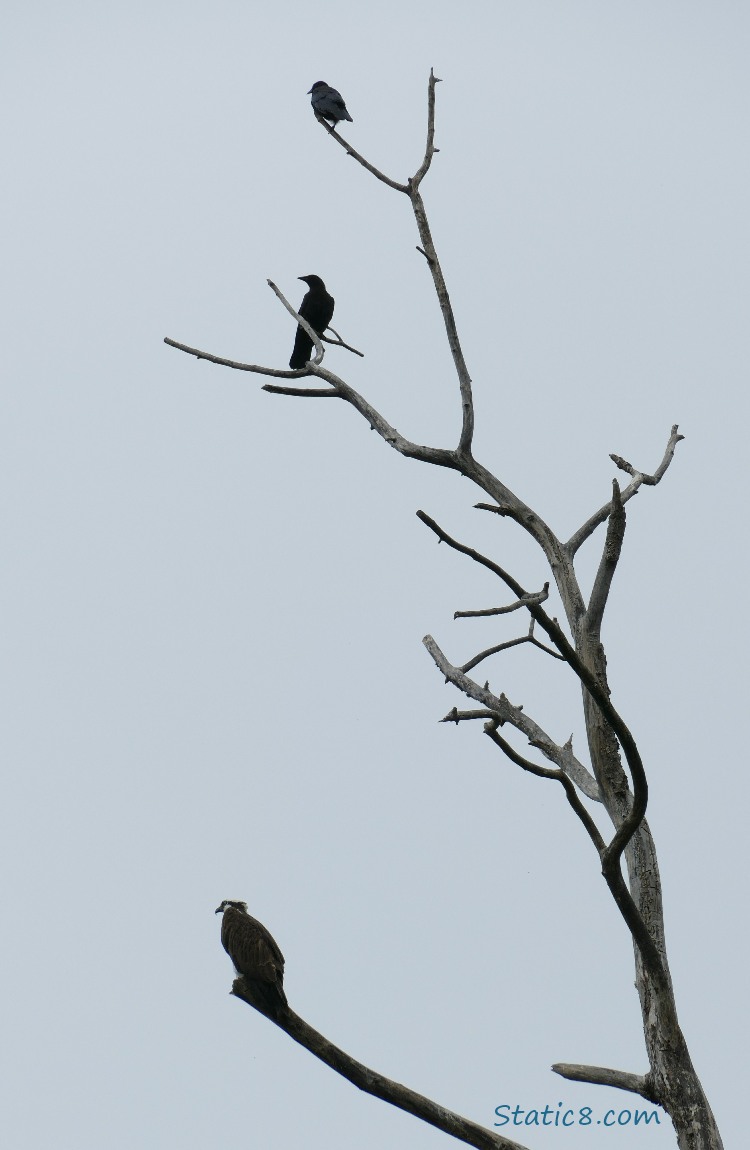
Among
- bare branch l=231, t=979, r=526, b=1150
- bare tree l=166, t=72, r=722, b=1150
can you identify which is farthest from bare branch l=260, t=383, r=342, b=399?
bare branch l=231, t=979, r=526, b=1150

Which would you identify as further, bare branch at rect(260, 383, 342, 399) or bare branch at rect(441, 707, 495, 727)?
bare branch at rect(260, 383, 342, 399)

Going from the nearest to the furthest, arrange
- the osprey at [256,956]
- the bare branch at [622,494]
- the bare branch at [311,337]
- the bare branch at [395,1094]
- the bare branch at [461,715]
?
the bare branch at [395,1094], the osprey at [256,956], the bare branch at [461,715], the bare branch at [622,494], the bare branch at [311,337]

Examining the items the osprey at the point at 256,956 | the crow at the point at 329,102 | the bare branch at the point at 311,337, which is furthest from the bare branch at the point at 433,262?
the crow at the point at 329,102

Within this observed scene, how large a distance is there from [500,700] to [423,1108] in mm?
1588

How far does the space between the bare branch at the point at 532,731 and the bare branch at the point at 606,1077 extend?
3.34ft

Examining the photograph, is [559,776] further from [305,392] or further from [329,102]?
[329,102]

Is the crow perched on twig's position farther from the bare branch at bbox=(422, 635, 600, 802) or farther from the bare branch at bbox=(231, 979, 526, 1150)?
the bare branch at bbox=(231, 979, 526, 1150)

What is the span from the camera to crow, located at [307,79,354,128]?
Answer: 841cm

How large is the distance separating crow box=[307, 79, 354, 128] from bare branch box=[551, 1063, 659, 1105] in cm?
611

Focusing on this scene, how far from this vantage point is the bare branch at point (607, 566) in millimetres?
5070

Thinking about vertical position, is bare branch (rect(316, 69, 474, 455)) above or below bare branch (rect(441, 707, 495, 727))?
above

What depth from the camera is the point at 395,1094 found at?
4348 mm

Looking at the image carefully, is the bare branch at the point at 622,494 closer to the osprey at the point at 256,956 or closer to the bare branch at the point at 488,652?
the bare branch at the point at 488,652

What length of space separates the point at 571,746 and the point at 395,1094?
1.61 m
